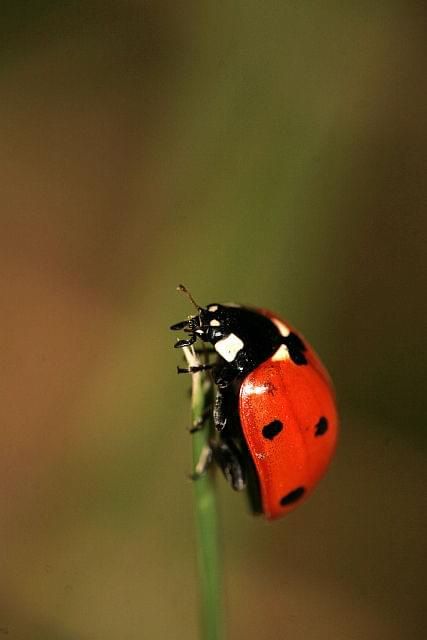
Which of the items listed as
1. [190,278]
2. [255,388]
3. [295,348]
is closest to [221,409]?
[255,388]

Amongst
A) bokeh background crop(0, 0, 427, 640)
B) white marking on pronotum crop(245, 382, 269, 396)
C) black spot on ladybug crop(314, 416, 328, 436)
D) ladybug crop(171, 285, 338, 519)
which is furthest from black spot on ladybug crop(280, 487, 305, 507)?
bokeh background crop(0, 0, 427, 640)

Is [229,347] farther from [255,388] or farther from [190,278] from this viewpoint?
[190,278]

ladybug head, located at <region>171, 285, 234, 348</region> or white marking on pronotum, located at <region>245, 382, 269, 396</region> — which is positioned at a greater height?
ladybug head, located at <region>171, 285, 234, 348</region>

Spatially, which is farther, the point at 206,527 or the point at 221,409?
the point at 221,409

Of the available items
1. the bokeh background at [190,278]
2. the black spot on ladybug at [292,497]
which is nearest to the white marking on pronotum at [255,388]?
the black spot on ladybug at [292,497]

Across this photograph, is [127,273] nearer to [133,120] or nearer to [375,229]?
[133,120]

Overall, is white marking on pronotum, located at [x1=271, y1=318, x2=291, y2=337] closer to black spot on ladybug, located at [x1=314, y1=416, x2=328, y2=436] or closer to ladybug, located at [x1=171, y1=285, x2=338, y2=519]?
ladybug, located at [x1=171, y1=285, x2=338, y2=519]
